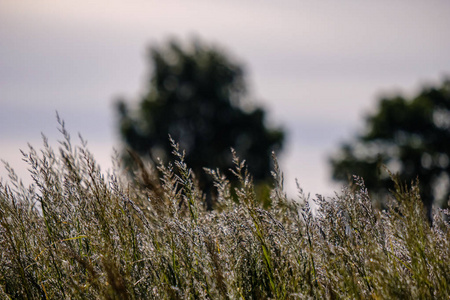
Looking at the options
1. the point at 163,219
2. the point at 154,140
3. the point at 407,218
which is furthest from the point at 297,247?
the point at 154,140

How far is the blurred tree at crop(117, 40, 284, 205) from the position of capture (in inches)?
1618

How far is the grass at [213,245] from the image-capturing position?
8.05 feet

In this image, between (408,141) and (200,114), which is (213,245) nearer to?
(200,114)

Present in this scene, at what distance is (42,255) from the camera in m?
3.09

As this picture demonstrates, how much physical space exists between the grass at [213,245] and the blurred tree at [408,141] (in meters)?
39.6

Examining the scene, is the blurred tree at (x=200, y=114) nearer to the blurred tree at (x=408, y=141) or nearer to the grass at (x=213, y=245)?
the blurred tree at (x=408, y=141)

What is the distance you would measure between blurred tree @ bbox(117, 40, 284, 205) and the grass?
35.7 m

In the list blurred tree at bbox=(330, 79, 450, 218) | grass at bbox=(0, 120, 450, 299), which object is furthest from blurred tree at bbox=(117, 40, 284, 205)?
grass at bbox=(0, 120, 450, 299)

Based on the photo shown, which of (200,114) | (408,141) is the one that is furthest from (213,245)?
(408,141)

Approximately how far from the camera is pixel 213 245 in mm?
2527

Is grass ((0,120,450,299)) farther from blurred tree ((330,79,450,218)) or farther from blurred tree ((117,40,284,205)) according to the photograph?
blurred tree ((330,79,450,218))

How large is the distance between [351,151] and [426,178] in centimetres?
817

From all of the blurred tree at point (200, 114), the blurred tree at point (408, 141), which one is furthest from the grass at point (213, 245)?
the blurred tree at point (408, 141)

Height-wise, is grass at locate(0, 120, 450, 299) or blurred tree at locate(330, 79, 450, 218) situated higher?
blurred tree at locate(330, 79, 450, 218)
